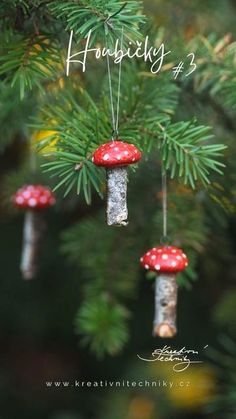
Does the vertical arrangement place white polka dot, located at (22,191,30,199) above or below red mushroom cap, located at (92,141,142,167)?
below

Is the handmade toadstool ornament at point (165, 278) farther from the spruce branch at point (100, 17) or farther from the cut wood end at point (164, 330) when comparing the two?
the spruce branch at point (100, 17)

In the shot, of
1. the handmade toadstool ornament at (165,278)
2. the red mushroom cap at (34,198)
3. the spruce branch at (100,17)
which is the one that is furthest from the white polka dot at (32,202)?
the spruce branch at (100,17)

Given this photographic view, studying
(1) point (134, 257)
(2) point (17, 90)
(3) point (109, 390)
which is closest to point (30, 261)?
(1) point (134, 257)

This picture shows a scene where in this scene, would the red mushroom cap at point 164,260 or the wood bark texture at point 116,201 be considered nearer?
the wood bark texture at point 116,201

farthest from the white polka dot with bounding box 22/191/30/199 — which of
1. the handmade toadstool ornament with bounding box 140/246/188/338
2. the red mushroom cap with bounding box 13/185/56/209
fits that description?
the handmade toadstool ornament with bounding box 140/246/188/338

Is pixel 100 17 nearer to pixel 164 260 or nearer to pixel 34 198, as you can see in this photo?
pixel 164 260

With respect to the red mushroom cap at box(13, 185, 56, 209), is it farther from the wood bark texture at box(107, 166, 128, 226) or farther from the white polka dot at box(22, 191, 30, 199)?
the wood bark texture at box(107, 166, 128, 226)
